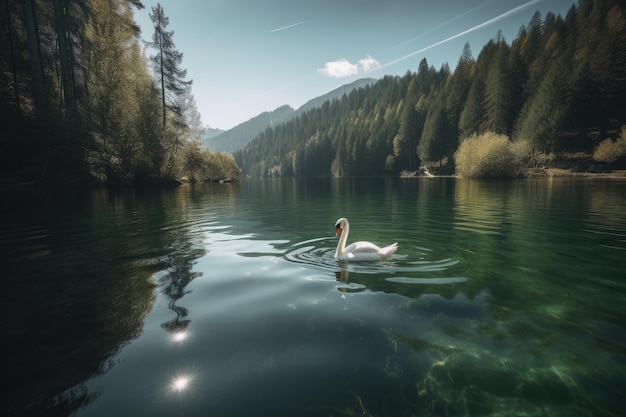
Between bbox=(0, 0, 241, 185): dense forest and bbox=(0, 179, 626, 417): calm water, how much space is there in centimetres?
3129

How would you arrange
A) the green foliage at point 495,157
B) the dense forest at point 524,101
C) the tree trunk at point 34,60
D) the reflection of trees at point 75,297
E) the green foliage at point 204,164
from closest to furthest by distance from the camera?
the reflection of trees at point 75,297 → the tree trunk at point 34,60 → the green foliage at point 204,164 → the green foliage at point 495,157 → the dense forest at point 524,101

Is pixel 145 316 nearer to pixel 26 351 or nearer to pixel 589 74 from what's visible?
pixel 26 351

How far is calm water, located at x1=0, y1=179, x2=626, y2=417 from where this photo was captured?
10.6 feet

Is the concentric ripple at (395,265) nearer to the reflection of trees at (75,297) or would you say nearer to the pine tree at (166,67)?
the reflection of trees at (75,297)

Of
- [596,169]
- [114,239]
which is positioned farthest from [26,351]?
[596,169]

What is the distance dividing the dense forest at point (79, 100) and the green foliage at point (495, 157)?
5910 cm

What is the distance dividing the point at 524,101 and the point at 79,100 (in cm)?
10837

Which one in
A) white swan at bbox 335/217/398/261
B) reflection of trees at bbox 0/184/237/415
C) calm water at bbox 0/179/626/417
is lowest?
calm water at bbox 0/179/626/417

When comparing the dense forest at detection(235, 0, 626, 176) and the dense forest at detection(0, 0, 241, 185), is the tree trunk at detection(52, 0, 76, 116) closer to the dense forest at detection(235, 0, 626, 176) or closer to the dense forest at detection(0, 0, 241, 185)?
the dense forest at detection(0, 0, 241, 185)

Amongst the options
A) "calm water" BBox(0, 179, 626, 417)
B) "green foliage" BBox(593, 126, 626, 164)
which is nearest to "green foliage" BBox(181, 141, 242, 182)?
"calm water" BBox(0, 179, 626, 417)

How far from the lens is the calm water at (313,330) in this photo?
3.22 m

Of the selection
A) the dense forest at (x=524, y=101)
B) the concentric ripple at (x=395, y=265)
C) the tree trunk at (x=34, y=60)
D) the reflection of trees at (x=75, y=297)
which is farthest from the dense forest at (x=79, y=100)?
the dense forest at (x=524, y=101)

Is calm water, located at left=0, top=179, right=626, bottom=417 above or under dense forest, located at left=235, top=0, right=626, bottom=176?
under

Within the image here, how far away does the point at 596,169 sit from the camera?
60.4m
